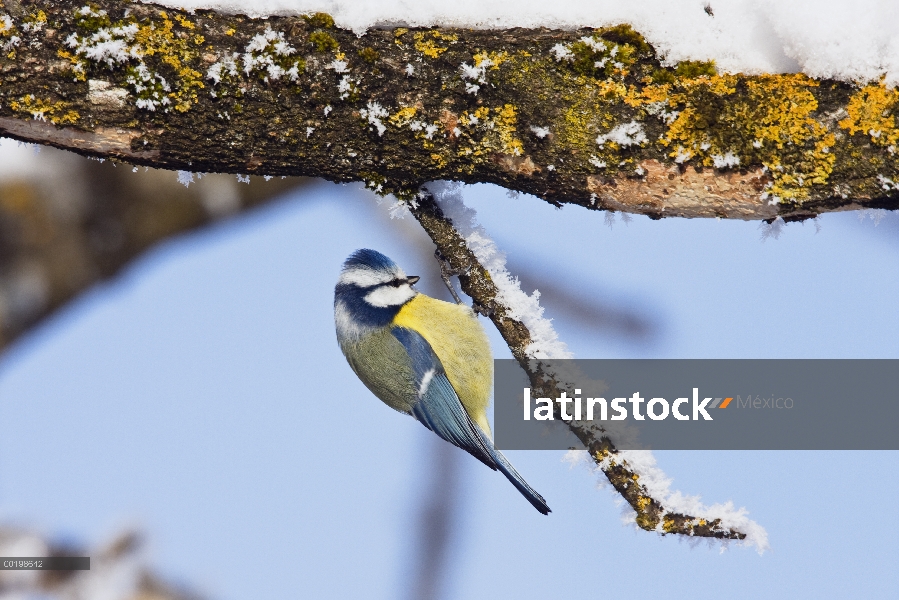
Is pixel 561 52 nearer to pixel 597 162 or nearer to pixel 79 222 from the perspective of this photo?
pixel 597 162

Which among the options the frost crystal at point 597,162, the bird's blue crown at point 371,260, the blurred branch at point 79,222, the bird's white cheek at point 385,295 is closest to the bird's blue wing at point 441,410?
the bird's white cheek at point 385,295

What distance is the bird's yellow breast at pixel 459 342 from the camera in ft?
7.90

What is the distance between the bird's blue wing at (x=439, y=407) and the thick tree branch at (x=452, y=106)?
1134 mm

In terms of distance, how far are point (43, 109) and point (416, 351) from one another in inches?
54.4

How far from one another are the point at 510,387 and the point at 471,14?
144 centimetres

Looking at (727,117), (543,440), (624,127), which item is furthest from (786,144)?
(543,440)

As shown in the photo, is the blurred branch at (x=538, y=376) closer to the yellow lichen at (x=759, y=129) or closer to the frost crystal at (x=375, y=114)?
the frost crystal at (x=375, y=114)

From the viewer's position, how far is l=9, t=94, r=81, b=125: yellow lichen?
127 cm

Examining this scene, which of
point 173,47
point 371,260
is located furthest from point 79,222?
point 173,47

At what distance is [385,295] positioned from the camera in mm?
2438

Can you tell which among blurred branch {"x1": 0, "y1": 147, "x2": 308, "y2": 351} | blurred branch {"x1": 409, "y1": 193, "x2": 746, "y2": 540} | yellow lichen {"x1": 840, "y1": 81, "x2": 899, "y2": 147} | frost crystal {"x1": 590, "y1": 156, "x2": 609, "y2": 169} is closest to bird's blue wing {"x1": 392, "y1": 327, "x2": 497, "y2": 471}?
blurred branch {"x1": 409, "y1": 193, "x2": 746, "y2": 540}

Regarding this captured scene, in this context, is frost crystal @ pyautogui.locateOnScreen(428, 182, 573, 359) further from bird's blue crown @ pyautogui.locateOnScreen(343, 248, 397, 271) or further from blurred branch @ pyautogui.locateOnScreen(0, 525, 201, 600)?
blurred branch @ pyautogui.locateOnScreen(0, 525, 201, 600)

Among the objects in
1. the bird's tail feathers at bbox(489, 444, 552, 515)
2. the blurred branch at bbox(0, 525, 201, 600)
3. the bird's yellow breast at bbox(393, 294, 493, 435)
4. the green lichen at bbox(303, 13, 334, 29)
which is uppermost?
the green lichen at bbox(303, 13, 334, 29)

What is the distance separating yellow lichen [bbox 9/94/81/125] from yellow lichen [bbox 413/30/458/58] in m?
0.67
